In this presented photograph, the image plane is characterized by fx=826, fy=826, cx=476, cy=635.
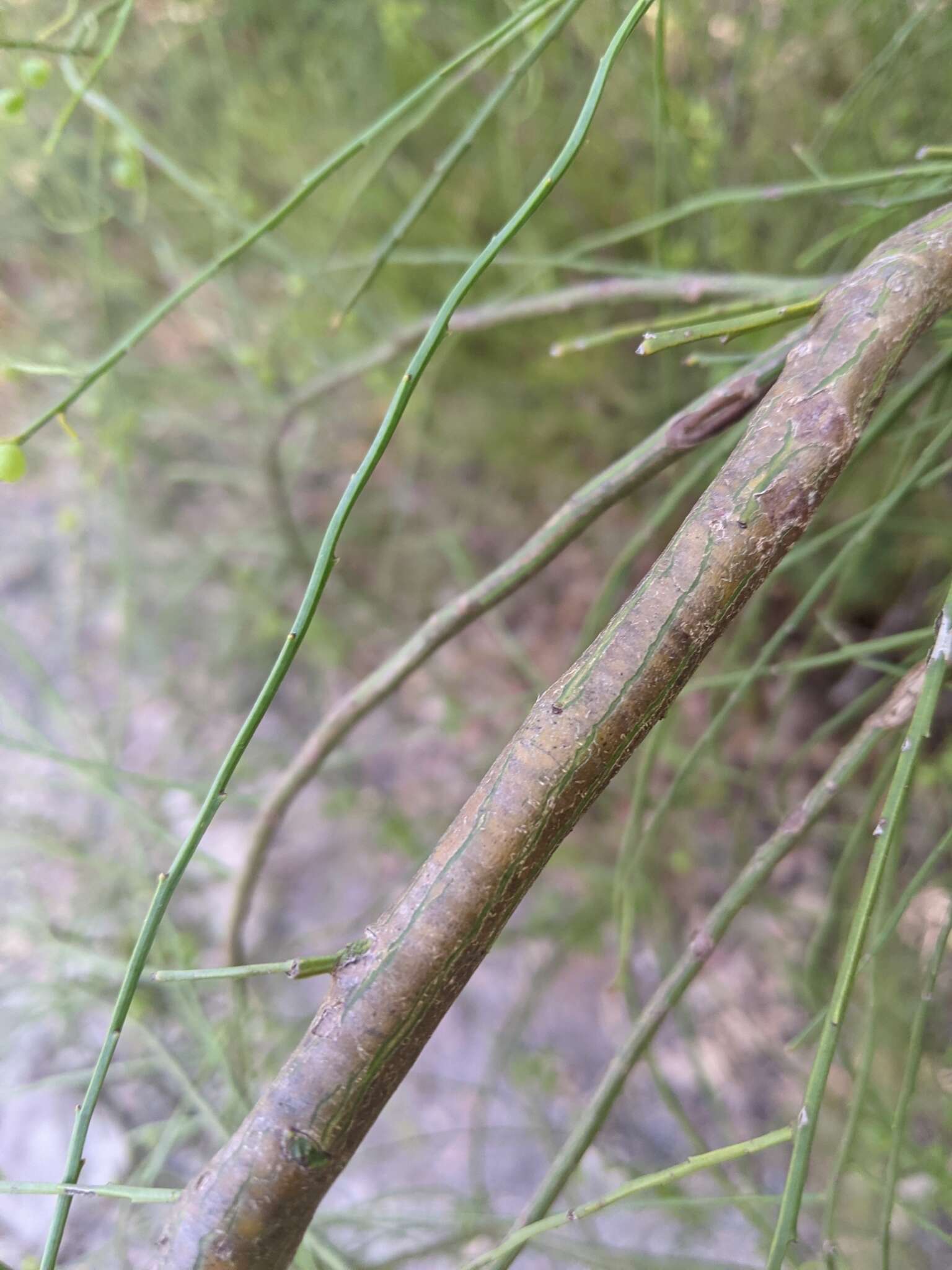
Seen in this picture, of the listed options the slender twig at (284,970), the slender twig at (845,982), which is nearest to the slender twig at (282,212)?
the slender twig at (284,970)

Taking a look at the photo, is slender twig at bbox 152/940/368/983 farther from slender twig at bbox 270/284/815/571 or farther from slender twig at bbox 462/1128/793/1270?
slender twig at bbox 270/284/815/571

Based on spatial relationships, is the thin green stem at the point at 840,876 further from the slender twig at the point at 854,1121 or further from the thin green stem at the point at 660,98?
the thin green stem at the point at 660,98

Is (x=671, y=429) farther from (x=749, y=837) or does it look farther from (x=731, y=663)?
(x=749, y=837)

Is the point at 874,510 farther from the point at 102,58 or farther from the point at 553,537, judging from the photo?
the point at 102,58

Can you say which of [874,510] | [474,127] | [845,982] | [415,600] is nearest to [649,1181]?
[845,982]

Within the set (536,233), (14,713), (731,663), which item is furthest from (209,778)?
(536,233)

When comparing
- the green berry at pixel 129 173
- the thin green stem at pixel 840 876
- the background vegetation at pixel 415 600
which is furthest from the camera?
the background vegetation at pixel 415 600
